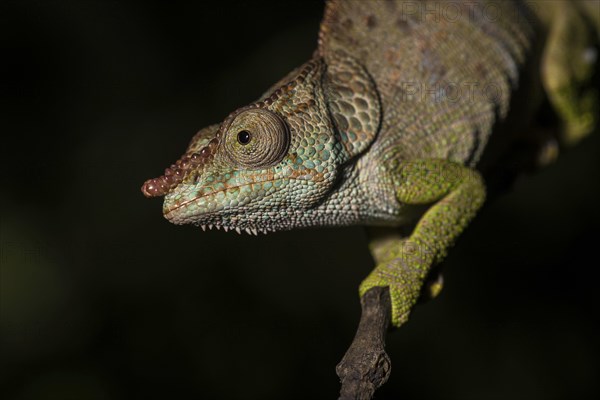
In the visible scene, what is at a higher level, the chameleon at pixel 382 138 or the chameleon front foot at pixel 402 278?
the chameleon at pixel 382 138

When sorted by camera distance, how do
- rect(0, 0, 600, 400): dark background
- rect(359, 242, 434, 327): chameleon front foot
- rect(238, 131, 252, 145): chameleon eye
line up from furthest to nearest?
rect(0, 0, 600, 400): dark background, rect(359, 242, 434, 327): chameleon front foot, rect(238, 131, 252, 145): chameleon eye

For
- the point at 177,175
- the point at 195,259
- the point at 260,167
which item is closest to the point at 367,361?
the point at 260,167

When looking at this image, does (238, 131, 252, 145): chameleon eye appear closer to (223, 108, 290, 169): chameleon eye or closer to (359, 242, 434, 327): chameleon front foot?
(223, 108, 290, 169): chameleon eye

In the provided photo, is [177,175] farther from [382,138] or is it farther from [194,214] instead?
[382,138]

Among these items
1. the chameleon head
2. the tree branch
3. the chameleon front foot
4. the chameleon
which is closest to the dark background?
the chameleon

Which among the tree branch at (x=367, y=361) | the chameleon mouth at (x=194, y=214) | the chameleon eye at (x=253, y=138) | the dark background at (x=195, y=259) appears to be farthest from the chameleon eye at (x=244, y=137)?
the dark background at (x=195, y=259)

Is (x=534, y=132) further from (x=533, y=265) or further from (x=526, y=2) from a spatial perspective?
(x=533, y=265)

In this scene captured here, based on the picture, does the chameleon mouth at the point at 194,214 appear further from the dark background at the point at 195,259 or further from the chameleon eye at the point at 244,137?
the dark background at the point at 195,259
